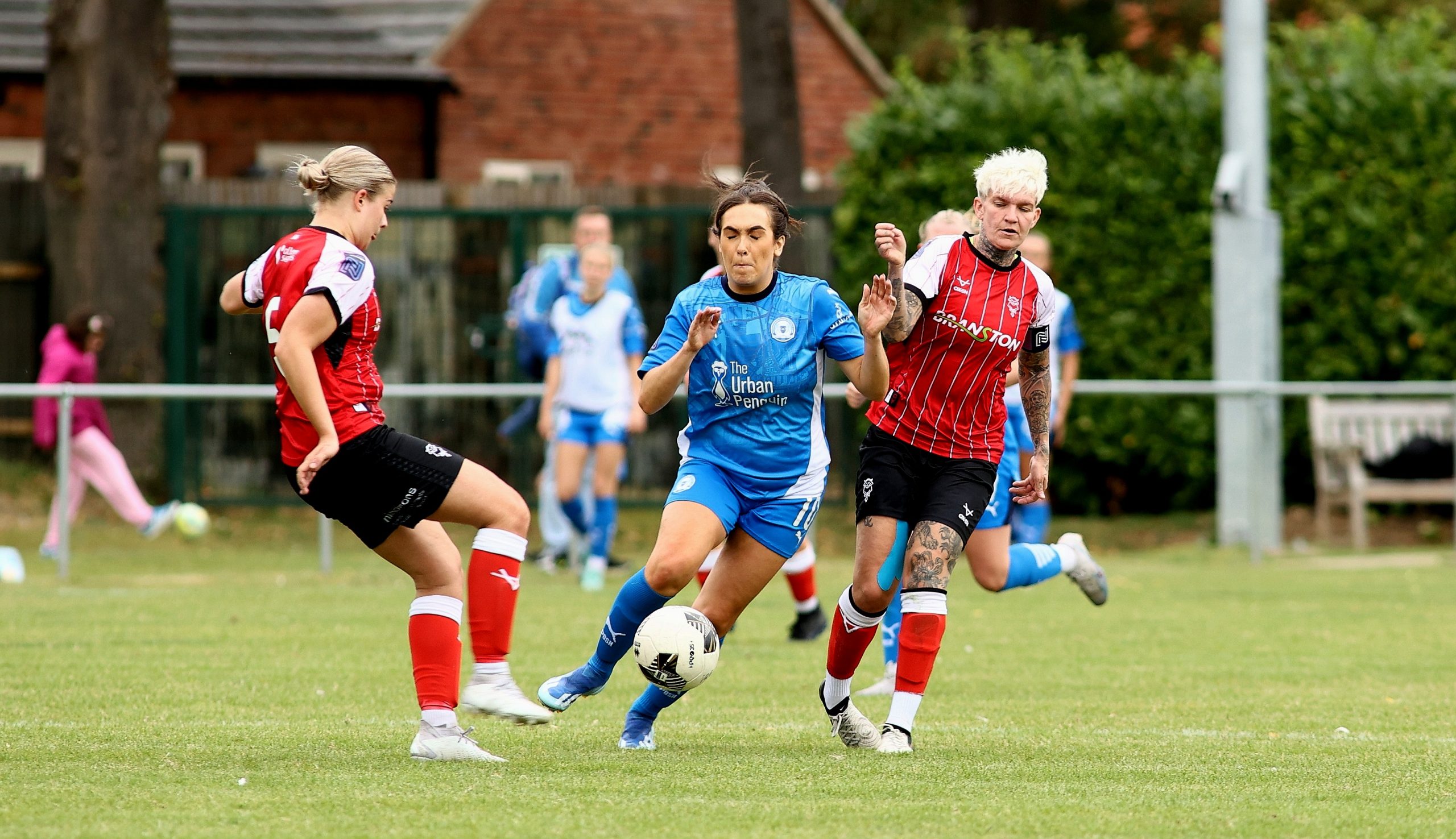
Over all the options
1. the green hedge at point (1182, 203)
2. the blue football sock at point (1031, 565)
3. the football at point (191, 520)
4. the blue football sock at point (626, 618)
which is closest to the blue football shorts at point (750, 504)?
the blue football sock at point (626, 618)

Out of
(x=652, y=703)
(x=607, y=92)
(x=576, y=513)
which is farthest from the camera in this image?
(x=607, y=92)

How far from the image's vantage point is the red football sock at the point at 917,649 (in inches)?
255

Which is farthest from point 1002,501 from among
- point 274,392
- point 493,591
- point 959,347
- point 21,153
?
point 21,153

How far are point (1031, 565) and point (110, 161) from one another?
11.8m

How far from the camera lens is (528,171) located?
2558 cm

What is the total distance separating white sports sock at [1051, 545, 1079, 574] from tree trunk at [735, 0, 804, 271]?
402 inches

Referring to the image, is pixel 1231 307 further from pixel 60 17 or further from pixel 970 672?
pixel 60 17

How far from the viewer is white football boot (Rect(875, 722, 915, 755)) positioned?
251 inches

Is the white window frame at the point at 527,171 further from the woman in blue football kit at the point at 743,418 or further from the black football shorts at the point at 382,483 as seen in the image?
the black football shorts at the point at 382,483

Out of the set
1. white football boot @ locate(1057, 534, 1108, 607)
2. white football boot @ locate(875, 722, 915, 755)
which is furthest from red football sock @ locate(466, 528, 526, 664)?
white football boot @ locate(1057, 534, 1108, 607)

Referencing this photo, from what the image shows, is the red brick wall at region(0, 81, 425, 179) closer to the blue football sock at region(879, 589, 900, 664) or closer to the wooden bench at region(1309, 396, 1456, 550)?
the wooden bench at region(1309, 396, 1456, 550)

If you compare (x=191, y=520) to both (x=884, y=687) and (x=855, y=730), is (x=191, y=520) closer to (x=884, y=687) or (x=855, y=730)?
(x=884, y=687)

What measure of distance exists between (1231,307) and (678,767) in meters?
11.1

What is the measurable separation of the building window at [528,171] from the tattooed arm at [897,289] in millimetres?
18795
